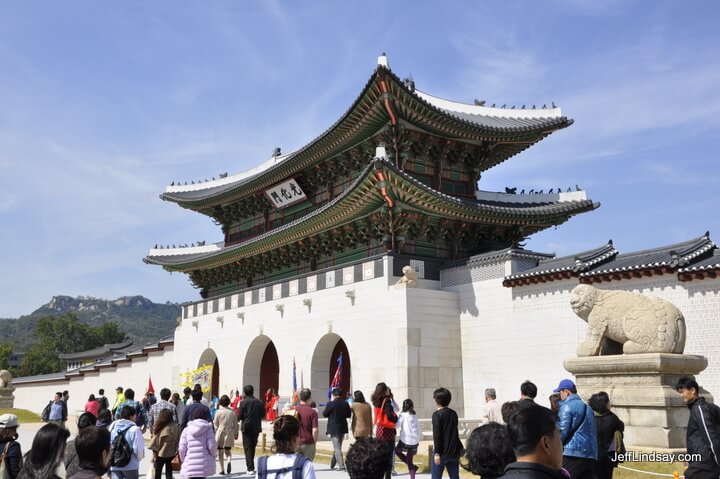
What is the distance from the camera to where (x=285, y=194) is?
2975 centimetres

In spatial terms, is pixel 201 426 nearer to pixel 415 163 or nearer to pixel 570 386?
pixel 570 386

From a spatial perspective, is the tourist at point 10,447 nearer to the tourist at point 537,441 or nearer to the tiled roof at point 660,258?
the tourist at point 537,441

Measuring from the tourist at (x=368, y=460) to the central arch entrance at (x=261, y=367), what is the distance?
79.0ft

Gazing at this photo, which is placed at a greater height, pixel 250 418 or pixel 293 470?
pixel 293 470

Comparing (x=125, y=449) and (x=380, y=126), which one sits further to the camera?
(x=380, y=126)

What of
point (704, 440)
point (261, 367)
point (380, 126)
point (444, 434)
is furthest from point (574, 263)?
point (261, 367)

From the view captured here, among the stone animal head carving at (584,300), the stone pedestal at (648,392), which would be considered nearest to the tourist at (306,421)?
the stone pedestal at (648,392)

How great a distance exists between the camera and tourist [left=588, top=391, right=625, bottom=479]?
7.54 metres

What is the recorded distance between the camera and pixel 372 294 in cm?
2219

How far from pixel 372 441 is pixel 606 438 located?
4618 mm

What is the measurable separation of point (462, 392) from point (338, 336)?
16.2 ft

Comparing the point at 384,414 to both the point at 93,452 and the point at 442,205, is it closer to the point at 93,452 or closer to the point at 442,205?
the point at 93,452

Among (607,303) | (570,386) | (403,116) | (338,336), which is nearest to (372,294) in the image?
(338,336)

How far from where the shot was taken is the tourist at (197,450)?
902cm
